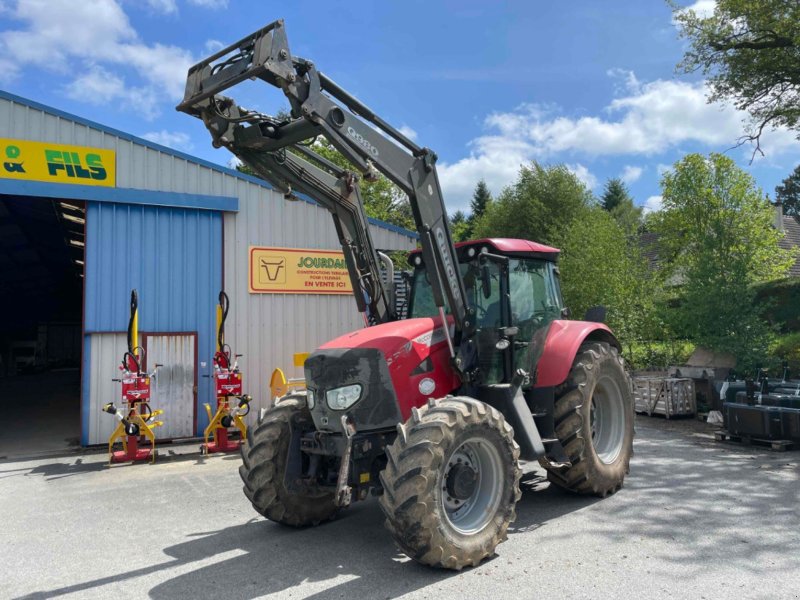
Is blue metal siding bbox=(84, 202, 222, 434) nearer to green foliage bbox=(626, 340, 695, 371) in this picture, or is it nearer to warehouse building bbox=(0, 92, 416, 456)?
warehouse building bbox=(0, 92, 416, 456)

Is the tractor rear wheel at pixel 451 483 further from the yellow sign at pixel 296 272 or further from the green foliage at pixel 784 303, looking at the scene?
the green foliage at pixel 784 303

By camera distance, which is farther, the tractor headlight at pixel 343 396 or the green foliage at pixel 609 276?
the green foliage at pixel 609 276

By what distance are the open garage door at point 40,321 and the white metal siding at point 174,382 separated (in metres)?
1.79

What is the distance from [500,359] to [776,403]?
19.3 ft

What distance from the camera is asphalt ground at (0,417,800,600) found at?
13.5 feet

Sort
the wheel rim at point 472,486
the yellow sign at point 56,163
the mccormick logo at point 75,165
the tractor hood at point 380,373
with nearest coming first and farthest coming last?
1. the wheel rim at point 472,486
2. the tractor hood at point 380,373
3. the yellow sign at point 56,163
4. the mccormick logo at point 75,165

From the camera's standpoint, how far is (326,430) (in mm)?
4992

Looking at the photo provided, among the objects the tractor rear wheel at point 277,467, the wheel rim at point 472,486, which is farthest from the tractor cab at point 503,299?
the tractor rear wheel at point 277,467

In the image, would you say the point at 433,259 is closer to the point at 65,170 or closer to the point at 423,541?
the point at 423,541

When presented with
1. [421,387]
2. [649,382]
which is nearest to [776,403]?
[649,382]

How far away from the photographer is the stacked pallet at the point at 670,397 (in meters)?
11.6

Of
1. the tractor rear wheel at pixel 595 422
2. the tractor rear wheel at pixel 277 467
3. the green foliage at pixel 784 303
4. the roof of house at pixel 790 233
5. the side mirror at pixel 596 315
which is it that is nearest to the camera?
the tractor rear wheel at pixel 277 467

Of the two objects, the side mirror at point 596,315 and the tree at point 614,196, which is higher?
the tree at point 614,196

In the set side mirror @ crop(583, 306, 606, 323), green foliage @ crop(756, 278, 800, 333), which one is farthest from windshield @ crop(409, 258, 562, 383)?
green foliage @ crop(756, 278, 800, 333)
